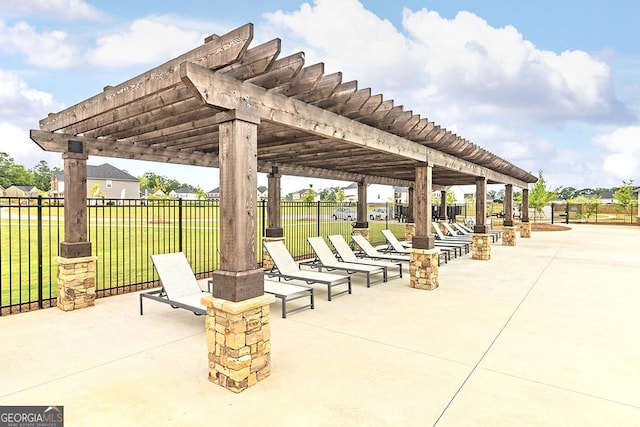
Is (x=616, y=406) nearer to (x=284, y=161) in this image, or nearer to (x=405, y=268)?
(x=405, y=268)

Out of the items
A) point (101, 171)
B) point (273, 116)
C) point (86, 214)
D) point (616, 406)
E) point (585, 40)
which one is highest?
point (585, 40)

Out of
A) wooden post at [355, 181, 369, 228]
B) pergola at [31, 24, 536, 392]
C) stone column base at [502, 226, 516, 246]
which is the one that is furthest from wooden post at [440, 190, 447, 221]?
pergola at [31, 24, 536, 392]

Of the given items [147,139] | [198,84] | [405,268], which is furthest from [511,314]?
[147,139]

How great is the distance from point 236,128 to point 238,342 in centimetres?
210

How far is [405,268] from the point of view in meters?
10.1

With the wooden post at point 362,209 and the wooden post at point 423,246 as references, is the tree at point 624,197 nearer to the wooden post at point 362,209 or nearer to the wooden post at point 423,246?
the wooden post at point 362,209

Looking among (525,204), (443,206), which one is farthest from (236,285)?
(525,204)

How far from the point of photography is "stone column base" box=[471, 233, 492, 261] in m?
11.5

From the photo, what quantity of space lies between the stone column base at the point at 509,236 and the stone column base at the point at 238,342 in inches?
602

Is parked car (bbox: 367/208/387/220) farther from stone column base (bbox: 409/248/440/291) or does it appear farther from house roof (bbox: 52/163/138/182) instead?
house roof (bbox: 52/163/138/182)

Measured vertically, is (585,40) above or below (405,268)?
above

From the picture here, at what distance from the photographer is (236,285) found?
3.39 metres

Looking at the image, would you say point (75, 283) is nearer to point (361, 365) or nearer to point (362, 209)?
point (361, 365)

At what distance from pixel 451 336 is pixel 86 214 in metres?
6.32
